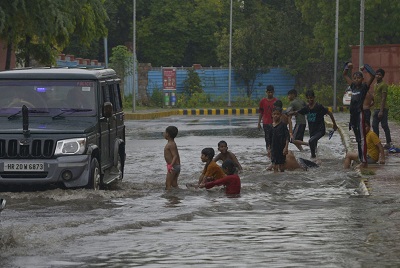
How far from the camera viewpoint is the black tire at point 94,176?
15794 millimetres

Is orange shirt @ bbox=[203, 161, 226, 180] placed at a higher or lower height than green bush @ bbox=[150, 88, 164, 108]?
higher

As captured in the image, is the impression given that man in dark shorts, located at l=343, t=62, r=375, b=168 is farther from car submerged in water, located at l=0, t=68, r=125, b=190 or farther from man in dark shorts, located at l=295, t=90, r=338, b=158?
car submerged in water, located at l=0, t=68, r=125, b=190

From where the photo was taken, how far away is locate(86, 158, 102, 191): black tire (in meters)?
15.8

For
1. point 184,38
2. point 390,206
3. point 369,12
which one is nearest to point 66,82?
point 390,206

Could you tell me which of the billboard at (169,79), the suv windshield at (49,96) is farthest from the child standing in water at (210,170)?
the billboard at (169,79)

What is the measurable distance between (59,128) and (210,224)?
3.75 metres

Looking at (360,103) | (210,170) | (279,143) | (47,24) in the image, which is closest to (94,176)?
(210,170)

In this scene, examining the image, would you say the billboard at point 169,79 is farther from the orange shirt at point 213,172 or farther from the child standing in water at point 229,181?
the child standing in water at point 229,181

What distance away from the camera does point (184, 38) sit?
80.4 metres

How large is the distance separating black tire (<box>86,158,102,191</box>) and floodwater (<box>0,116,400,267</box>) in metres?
0.20

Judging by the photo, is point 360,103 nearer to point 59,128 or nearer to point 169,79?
point 59,128

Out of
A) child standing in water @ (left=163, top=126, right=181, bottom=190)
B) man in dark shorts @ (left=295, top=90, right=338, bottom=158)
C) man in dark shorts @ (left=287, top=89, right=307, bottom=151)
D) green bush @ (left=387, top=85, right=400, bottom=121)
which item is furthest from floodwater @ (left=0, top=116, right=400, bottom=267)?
green bush @ (left=387, top=85, right=400, bottom=121)

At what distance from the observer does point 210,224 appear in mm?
12781

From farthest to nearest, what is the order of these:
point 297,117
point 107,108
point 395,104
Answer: point 395,104 → point 297,117 → point 107,108
